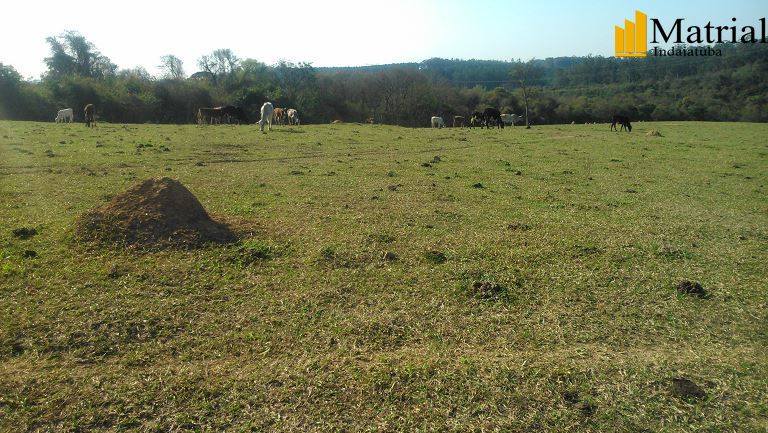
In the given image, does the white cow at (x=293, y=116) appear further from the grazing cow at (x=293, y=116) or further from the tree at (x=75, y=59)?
the tree at (x=75, y=59)

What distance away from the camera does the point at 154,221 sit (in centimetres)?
671

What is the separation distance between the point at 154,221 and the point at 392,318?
375 cm

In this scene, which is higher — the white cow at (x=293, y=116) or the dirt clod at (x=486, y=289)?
the white cow at (x=293, y=116)

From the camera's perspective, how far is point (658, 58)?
11644 centimetres

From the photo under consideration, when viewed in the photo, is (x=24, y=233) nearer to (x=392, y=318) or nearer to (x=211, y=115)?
(x=392, y=318)

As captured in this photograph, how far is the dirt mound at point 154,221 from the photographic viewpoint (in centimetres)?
650

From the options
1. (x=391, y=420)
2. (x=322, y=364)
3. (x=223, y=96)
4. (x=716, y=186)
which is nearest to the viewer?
(x=391, y=420)

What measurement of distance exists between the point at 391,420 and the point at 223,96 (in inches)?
2346

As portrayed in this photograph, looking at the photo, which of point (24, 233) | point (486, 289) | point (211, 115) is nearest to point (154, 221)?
point (24, 233)

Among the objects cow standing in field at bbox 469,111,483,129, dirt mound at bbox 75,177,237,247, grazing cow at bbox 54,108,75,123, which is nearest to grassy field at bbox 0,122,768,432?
dirt mound at bbox 75,177,237,247

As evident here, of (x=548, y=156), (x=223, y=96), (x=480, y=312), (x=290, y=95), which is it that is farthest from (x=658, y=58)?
(x=480, y=312)

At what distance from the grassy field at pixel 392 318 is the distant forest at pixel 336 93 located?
44049 millimetres

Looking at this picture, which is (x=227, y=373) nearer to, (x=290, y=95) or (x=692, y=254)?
(x=692, y=254)

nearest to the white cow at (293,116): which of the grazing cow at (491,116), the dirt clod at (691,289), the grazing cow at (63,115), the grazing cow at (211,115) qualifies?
the grazing cow at (211,115)
